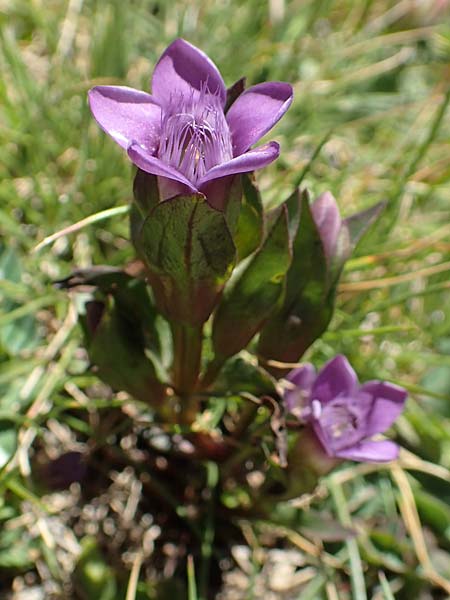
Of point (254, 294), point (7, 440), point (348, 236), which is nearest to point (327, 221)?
point (348, 236)

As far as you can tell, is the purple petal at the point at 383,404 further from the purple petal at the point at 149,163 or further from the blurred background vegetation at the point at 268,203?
the purple petal at the point at 149,163

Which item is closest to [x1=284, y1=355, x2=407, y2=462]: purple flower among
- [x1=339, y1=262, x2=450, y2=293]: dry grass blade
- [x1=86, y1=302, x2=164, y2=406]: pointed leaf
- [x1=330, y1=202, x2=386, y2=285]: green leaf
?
[x1=330, y1=202, x2=386, y2=285]: green leaf

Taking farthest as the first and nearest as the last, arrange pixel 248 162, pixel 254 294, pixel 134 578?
pixel 134 578 < pixel 254 294 < pixel 248 162

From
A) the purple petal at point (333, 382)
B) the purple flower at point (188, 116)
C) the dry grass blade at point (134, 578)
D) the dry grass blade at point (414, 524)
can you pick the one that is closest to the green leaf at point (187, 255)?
the purple flower at point (188, 116)

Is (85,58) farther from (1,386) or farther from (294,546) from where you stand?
(294,546)

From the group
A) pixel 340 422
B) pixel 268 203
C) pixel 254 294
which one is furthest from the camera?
pixel 268 203

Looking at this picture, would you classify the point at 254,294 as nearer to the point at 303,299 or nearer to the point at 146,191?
the point at 303,299
